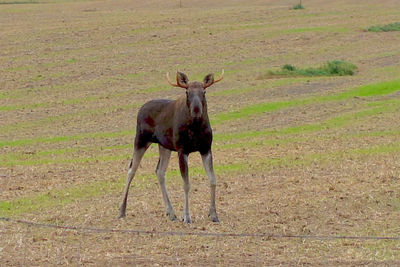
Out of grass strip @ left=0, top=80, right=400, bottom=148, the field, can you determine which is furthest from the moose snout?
grass strip @ left=0, top=80, right=400, bottom=148

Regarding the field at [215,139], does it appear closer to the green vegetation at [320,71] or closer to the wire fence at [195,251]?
the wire fence at [195,251]

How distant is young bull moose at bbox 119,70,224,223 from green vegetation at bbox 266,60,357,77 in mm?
28234

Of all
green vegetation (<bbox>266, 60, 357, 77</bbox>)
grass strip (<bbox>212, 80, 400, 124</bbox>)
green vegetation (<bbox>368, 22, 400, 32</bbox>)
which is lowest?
green vegetation (<bbox>368, 22, 400, 32</bbox>)

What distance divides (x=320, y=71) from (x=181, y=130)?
30.5 metres

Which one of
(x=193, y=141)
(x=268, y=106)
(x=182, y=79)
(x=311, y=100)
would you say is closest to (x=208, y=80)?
(x=182, y=79)

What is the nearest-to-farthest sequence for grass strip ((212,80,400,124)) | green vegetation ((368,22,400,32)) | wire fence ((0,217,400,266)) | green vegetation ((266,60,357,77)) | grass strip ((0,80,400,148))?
wire fence ((0,217,400,266))
grass strip ((0,80,400,148))
grass strip ((212,80,400,124))
green vegetation ((266,60,357,77))
green vegetation ((368,22,400,32))

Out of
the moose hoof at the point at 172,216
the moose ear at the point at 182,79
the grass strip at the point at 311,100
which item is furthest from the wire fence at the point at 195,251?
the grass strip at the point at 311,100

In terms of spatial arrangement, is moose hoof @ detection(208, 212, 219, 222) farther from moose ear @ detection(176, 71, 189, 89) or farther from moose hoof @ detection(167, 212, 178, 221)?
moose ear @ detection(176, 71, 189, 89)

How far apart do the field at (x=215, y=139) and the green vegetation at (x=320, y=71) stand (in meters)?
0.82

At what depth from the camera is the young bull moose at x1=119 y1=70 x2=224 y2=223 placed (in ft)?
51.1

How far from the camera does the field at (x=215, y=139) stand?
13945 millimetres

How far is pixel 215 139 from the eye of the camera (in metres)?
29.2

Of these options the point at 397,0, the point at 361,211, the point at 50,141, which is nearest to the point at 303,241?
the point at 361,211

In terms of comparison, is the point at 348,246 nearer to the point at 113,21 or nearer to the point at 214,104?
the point at 214,104
